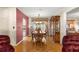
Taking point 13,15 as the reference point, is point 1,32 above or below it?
below

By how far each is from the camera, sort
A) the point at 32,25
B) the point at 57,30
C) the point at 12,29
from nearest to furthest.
Result: 1. the point at 12,29
2. the point at 57,30
3. the point at 32,25

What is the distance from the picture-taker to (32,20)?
1343 centimetres

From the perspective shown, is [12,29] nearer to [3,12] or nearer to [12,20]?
[12,20]

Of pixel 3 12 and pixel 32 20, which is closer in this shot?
pixel 3 12
